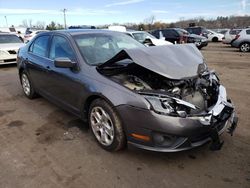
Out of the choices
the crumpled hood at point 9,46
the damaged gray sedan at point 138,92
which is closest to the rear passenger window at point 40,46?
the damaged gray sedan at point 138,92

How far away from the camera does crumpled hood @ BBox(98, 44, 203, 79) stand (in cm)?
304

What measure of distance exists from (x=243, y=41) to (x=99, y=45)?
13.7m

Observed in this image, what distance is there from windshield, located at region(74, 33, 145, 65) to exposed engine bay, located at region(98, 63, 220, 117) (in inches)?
18.6

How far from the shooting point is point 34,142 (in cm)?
359

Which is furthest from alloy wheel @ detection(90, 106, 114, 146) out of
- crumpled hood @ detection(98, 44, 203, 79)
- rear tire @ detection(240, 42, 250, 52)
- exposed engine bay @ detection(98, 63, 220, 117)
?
rear tire @ detection(240, 42, 250, 52)

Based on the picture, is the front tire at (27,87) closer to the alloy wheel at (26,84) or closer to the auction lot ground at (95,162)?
the alloy wheel at (26,84)

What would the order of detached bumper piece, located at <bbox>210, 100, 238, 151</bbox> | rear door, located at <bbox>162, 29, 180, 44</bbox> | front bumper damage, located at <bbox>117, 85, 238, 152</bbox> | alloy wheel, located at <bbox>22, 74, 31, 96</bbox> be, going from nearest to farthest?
front bumper damage, located at <bbox>117, 85, 238, 152</bbox>, detached bumper piece, located at <bbox>210, 100, 238, 151</bbox>, alloy wheel, located at <bbox>22, 74, 31, 96</bbox>, rear door, located at <bbox>162, 29, 180, 44</bbox>

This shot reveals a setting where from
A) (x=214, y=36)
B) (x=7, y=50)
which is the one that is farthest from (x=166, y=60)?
(x=214, y=36)

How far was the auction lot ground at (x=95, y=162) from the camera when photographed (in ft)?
8.75

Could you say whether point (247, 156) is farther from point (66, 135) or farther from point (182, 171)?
point (66, 135)

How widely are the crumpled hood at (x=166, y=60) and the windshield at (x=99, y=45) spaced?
40 cm

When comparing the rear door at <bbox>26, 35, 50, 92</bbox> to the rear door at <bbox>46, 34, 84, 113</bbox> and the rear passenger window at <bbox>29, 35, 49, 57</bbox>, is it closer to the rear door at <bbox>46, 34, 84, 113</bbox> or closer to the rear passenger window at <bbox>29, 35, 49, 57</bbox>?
the rear passenger window at <bbox>29, 35, 49, 57</bbox>

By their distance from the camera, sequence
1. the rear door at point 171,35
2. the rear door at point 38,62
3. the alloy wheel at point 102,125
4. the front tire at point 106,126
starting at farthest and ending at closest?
the rear door at point 171,35 → the rear door at point 38,62 → the alloy wheel at point 102,125 → the front tire at point 106,126

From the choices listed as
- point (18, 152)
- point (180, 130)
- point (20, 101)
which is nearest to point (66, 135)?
point (18, 152)
